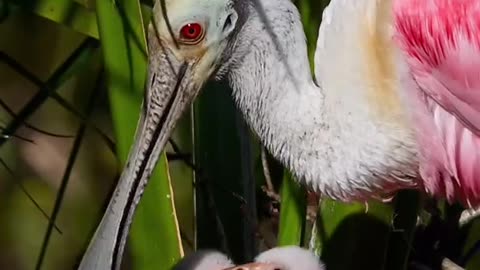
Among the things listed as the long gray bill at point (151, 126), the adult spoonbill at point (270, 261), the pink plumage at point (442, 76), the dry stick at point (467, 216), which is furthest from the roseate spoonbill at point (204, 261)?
the dry stick at point (467, 216)

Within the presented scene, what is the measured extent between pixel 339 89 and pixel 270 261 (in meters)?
0.31

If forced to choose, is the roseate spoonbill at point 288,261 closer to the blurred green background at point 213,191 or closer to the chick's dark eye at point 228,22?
the blurred green background at point 213,191

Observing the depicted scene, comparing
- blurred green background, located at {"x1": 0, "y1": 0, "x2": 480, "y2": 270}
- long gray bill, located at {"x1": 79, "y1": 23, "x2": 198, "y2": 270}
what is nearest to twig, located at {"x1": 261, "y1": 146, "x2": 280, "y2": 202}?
blurred green background, located at {"x1": 0, "y1": 0, "x2": 480, "y2": 270}

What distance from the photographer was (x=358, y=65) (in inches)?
96.9

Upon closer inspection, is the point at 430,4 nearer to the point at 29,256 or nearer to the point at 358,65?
the point at 358,65

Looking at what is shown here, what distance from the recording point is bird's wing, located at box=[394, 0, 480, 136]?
2477 millimetres

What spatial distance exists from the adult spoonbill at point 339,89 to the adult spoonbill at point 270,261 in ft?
0.39

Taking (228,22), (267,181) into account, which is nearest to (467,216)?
(267,181)

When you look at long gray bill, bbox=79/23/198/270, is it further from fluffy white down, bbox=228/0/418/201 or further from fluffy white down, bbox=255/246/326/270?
fluffy white down, bbox=255/246/326/270

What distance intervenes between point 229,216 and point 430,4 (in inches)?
20.3

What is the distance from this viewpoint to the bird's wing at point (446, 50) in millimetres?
2477

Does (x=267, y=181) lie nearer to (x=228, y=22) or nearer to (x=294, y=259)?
(x=294, y=259)

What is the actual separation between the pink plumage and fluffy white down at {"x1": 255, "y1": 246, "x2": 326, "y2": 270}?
22 centimetres

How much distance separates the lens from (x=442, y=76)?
249 centimetres
